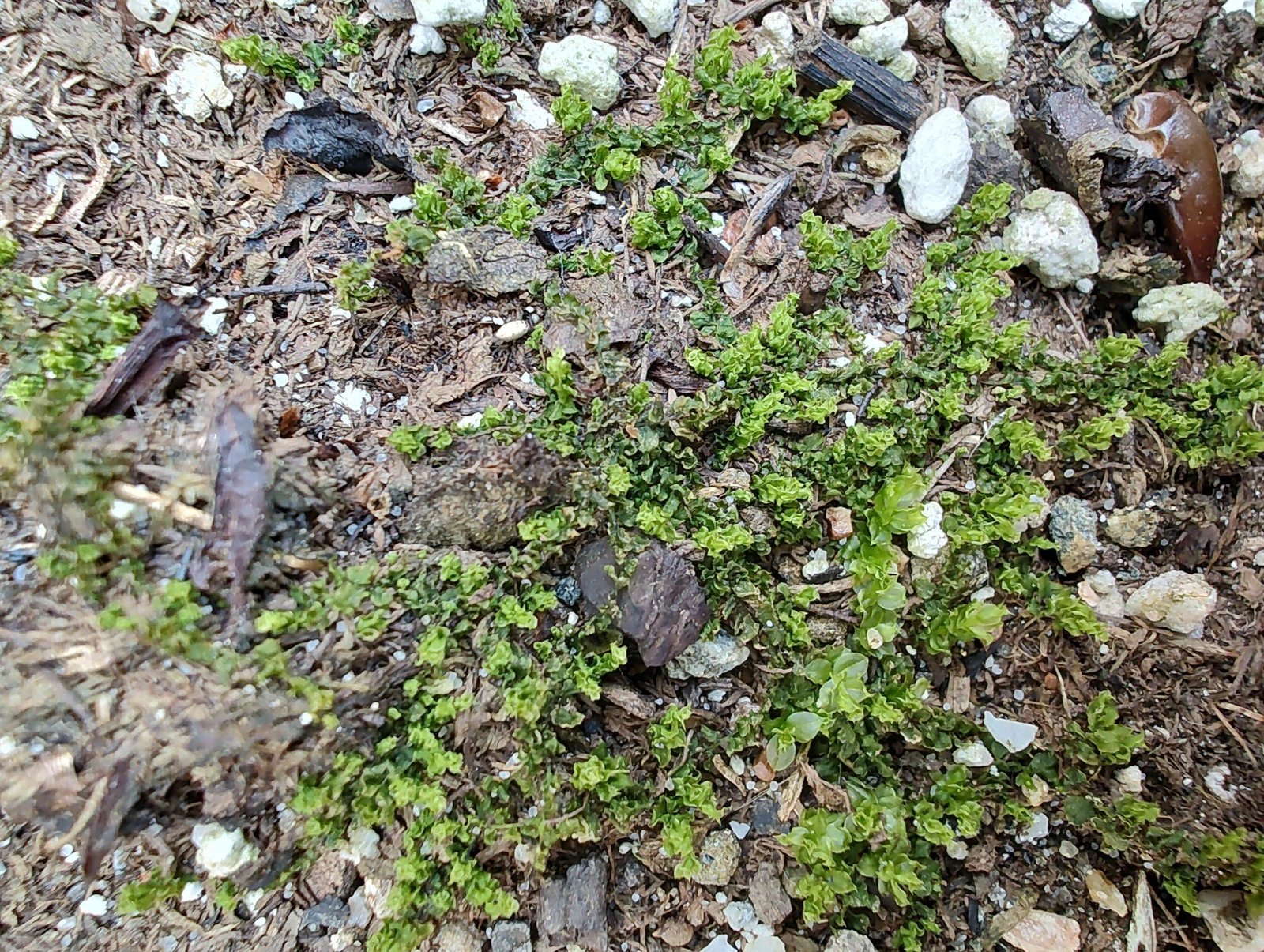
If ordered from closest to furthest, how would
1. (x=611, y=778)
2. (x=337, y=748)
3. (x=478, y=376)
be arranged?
(x=337, y=748)
(x=611, y=778)
(x=478, y=376)

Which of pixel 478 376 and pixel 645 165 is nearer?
pixel 478 376

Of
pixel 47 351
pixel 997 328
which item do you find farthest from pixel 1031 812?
pixel 47 351

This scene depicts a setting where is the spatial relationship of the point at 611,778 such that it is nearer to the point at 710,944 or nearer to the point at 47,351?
the point at 710,944

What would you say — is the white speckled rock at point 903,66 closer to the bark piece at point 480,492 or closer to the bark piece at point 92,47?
the bark piece at point 480,492

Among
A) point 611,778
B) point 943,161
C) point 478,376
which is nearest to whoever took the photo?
point 611,778

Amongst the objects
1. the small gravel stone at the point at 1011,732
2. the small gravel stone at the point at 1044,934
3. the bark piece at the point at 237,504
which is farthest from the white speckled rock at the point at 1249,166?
the bark piece at the point at 237,504

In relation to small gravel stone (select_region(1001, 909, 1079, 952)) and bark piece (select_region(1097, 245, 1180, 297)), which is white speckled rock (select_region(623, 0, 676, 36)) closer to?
bark piece (select_region(1097, 245, 1180, 297))

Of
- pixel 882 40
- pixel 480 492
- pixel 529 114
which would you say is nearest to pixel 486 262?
pixel 529 114
